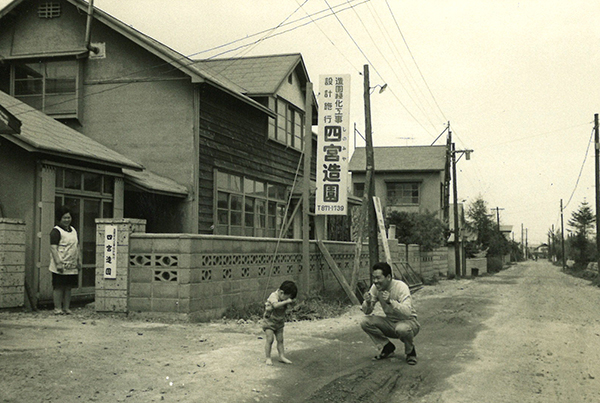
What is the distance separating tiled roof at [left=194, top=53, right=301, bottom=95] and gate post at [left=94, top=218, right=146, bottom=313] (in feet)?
29.5

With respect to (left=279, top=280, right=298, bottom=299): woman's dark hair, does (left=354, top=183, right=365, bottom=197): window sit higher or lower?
higher

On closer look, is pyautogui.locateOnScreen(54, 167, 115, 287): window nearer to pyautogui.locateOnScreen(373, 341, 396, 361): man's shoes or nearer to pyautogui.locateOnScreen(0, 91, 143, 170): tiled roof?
pyautogui.locateOnScreen(0, 91, 143, 170): tiled roof

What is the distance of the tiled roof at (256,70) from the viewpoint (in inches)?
786

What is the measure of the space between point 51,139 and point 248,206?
308 inches

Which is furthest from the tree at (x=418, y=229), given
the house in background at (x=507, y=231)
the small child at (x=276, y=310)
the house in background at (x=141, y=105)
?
the house in background at (x=507, y=231)

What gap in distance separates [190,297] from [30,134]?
461 centimetres

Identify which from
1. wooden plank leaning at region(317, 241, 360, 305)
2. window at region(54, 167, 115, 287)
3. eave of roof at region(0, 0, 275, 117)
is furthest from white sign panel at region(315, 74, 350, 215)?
window at region(54, 167, 115, 287)

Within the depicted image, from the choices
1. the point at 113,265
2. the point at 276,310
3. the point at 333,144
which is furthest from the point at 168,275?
the point at 333,144

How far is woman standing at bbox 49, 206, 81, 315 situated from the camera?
11141 mm

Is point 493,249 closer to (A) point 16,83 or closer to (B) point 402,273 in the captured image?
(B) point 402,273

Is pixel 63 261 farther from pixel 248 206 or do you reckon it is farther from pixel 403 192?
pixel 403 192

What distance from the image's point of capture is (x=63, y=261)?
11234 mm

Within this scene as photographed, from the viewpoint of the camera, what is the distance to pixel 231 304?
41.2ft

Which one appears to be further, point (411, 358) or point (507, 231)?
point (507, 231)
